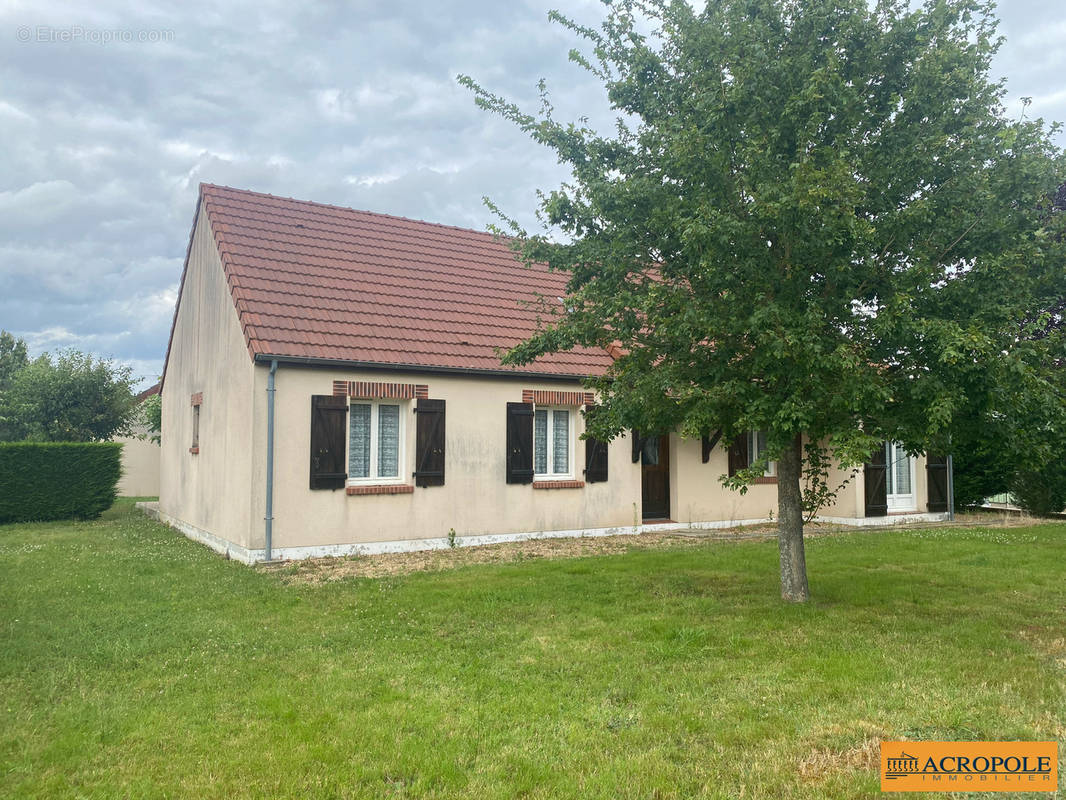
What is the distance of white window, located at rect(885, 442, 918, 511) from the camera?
17250 mm

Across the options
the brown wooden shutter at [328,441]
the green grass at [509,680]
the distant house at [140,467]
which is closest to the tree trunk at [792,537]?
the green grass at [509,680]

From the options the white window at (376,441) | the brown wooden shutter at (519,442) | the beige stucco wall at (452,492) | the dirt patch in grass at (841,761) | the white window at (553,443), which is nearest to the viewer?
the dirt patch in grass at (841,761)

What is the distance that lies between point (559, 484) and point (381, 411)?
133 inches

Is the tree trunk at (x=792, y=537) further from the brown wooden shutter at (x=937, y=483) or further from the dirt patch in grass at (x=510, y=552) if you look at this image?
the brown wooden shutter at (x=937, y=483)

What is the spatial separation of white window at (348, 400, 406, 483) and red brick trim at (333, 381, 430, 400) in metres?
0.30

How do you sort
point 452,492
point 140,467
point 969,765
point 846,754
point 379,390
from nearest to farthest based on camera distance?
point 969,765
point 846,754
point 379,390
point 452,492
point 140,467

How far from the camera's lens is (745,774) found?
389 centimetres

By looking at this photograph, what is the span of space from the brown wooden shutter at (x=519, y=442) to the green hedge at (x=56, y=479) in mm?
10010

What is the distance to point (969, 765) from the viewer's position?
4.00 m

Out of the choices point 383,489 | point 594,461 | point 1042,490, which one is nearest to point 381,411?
point 383,489

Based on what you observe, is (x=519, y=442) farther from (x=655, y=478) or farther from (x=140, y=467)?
(x=140, y=467)

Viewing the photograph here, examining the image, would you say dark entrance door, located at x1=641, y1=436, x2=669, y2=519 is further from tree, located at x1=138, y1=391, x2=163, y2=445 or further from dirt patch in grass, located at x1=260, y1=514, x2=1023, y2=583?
tree, located at x1=138, y1=391, x2=163, y2=445

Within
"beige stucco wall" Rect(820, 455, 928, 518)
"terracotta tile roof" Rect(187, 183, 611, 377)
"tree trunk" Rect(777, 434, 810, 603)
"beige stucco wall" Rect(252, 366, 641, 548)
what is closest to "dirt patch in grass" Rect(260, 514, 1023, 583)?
"beige stucco wall" Rect(252, 366, 641, 548)

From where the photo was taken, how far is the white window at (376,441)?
12.0 m
